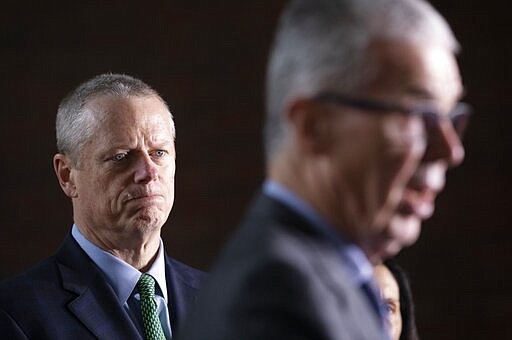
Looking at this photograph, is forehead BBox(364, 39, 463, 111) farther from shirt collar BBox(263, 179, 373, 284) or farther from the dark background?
the dark background

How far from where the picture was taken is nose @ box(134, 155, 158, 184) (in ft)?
8.14

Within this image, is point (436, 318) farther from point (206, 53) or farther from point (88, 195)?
point (88, 195)

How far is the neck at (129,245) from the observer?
2457 millimetres

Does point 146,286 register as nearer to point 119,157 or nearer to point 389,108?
point 119,157

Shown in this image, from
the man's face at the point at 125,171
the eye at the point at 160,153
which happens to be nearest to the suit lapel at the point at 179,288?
the man's face at the point at 125,171

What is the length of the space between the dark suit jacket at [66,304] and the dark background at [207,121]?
2491 millimetres

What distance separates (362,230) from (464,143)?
3942 millimetres

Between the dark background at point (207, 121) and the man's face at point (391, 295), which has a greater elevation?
the man's face at point (391, 295)

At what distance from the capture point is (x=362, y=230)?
3.72 feet

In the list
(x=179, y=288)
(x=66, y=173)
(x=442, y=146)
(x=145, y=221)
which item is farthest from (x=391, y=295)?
(x=442, y=146)

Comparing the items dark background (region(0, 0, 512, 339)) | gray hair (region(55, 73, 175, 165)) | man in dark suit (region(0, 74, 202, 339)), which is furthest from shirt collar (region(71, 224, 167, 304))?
dark background (region(0, 0, 512, 339))

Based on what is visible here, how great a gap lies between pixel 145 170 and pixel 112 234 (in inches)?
6.7

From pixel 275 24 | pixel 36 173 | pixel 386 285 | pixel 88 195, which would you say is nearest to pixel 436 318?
pixel 275 24

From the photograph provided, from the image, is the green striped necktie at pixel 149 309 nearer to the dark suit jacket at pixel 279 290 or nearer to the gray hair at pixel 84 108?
the gray hair at pixel 84 108
